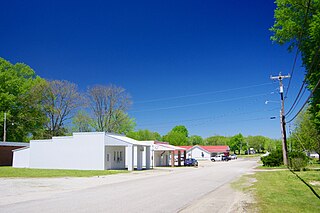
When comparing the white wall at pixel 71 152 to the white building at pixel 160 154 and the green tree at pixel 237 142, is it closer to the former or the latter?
the white building at pixel 160 154

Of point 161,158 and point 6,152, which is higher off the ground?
point 6,152

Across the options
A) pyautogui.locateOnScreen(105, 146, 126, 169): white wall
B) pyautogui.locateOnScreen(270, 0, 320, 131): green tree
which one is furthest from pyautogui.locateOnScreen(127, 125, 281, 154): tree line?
pyautogui.locateOnScreen(270, 0, 320, 131): green tree

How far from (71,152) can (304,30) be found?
30.6 meters

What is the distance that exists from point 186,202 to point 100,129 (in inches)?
2006

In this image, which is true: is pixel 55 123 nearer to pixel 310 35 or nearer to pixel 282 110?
pixel 282 110

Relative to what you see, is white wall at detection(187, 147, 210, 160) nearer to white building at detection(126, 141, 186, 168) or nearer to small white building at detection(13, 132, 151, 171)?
white building at detection(126, 141, 186, 168)

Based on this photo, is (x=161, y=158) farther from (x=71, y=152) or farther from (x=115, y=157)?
(x=71, y=152)

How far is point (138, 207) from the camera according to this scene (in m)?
→ 11.6

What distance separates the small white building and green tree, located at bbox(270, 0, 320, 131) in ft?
70.4

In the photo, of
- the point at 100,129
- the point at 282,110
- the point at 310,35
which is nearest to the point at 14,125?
the point at 100,129

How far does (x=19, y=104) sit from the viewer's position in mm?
57312

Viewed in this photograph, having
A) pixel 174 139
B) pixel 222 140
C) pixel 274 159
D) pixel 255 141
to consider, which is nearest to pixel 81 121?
pixel 274 159

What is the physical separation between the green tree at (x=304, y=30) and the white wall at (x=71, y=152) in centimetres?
2386

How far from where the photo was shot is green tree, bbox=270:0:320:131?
2259 centimetres
